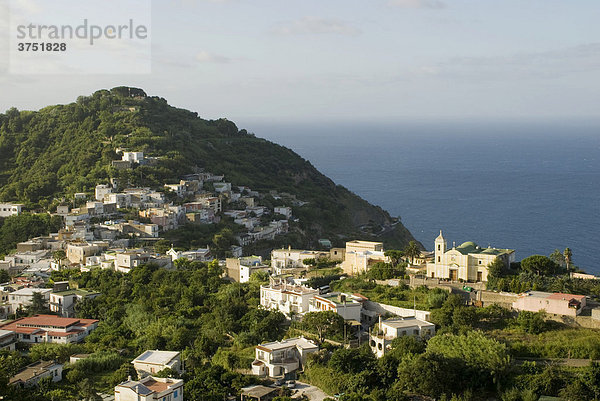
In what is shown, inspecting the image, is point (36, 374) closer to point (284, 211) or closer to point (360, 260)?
point (360, 260)

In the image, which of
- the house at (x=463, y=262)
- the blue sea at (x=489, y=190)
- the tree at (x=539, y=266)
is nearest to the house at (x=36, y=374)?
the house at (x=463, y=262)

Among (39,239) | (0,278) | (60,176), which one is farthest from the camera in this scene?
(60,176)

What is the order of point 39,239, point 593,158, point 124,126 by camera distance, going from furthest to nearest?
point 593,158 < point 124,126 < point 39,239

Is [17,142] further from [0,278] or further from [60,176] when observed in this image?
[0,278]

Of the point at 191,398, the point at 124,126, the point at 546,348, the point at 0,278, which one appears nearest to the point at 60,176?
the point at 124,126

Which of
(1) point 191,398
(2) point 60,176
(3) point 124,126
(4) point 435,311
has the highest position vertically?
(3) point 124,126

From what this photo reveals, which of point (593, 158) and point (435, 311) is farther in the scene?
point (593, 158)

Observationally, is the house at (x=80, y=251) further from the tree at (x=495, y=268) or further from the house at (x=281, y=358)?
the tree at (x=495, y=268)
